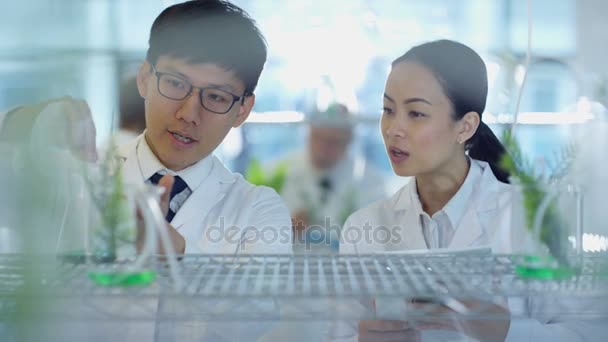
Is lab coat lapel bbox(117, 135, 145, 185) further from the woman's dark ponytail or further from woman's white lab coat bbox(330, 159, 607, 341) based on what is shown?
the woman's dark ponytail

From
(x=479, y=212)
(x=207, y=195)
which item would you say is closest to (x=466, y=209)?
(x=479, y=212)

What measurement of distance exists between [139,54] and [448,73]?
20.5 inches

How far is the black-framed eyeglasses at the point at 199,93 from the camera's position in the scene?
1.15m

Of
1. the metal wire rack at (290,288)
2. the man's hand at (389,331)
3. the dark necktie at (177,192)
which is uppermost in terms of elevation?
the dark necktie at (177,192)

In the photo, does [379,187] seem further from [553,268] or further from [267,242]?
[553,268]

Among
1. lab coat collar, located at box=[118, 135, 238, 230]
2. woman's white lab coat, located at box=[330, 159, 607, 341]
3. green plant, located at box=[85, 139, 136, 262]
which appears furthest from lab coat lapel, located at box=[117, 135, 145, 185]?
woman's white lab coat, located at box=[330, 159, 607, 341]

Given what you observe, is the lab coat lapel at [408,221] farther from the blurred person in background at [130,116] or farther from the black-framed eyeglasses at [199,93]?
the blurred person in background at [130,116]

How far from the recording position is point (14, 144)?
118 centimetres

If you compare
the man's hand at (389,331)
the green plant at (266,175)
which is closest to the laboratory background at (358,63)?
the green plant at (266,175)

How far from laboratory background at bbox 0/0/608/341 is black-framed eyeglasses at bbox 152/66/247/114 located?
49 mm

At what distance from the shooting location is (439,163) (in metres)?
1.19

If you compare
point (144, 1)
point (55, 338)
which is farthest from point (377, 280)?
point (144, 1)

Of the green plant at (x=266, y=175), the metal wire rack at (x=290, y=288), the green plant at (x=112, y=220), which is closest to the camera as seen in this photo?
the metal wire rack at (x=290, y=288)

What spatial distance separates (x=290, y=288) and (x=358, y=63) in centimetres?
54
